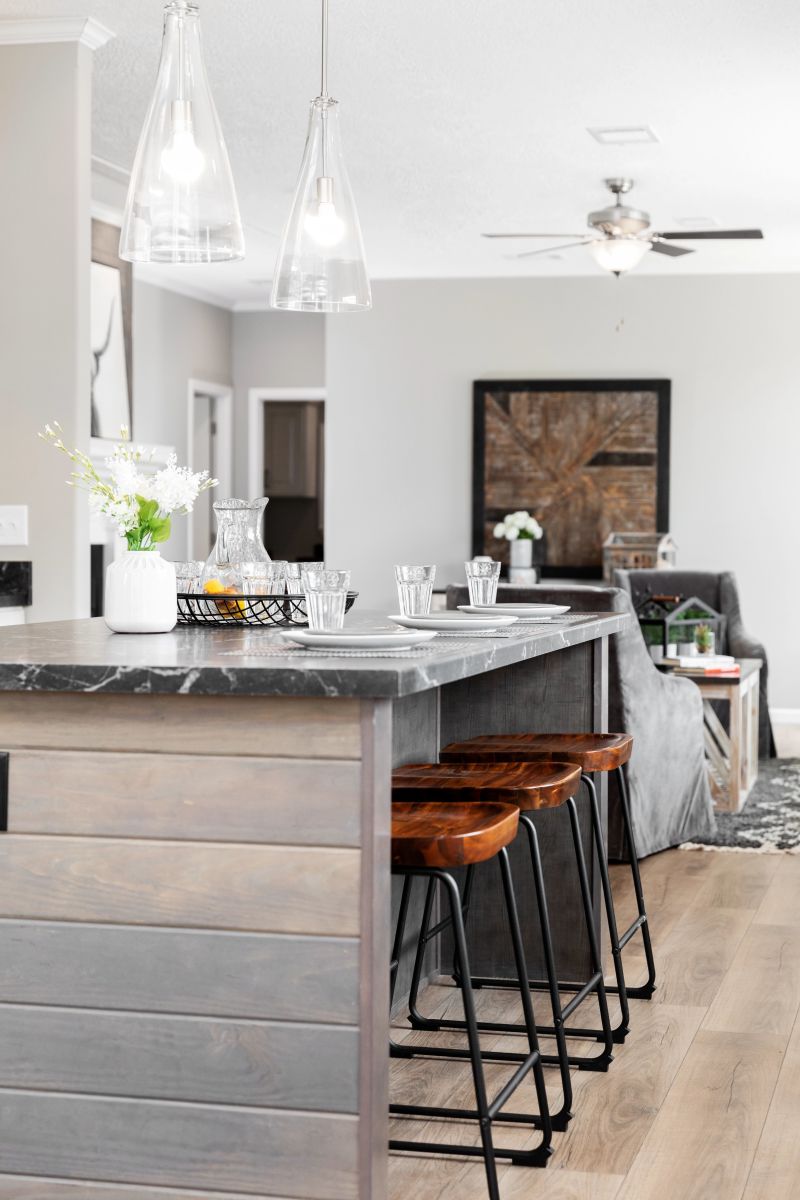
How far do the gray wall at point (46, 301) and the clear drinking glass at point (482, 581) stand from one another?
1756 millimetres

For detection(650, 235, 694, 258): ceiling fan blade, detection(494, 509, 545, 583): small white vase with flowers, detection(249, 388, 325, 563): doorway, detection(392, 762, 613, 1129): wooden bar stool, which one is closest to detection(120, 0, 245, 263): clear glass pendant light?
detection(392, 762, 613, 1129): wooden bar stool

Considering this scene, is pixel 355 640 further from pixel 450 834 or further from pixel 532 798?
pixel 532 798

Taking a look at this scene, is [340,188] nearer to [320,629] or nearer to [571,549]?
[320,629]

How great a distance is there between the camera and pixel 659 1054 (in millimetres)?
3094

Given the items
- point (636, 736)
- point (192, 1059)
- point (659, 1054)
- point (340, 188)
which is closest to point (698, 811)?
point (636, 736)

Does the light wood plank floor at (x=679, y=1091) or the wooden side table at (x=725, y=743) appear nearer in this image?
the light wood plank floor at (x=679, y=1091)

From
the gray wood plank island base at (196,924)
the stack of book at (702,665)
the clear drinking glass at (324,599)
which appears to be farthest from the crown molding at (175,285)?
the gray wood plank island base at (196,924)

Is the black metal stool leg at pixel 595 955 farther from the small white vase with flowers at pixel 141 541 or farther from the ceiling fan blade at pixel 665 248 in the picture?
the ceiling fan blade at pixel 665 248

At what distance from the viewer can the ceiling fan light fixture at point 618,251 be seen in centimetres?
660

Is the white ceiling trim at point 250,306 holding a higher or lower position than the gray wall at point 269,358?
higher

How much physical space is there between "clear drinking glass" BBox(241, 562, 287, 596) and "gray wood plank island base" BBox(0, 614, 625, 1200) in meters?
0.97

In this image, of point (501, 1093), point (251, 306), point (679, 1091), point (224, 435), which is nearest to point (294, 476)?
point (224, 435)

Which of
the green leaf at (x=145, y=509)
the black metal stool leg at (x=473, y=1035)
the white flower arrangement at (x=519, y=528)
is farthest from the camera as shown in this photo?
the white flower arrangement at (x=519, y=528)

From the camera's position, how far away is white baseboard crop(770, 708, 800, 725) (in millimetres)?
8938
